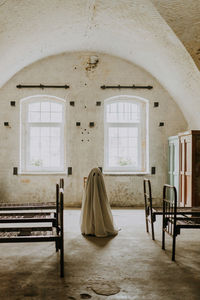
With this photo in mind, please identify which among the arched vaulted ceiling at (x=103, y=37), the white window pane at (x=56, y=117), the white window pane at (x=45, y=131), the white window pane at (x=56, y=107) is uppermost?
the arched vaulted ceiling at (x=103, y=37)

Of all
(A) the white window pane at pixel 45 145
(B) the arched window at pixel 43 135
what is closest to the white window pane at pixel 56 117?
(B) the arched window at pixel 43 135

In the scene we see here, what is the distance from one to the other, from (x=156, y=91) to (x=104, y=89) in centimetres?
132

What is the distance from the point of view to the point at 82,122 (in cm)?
789

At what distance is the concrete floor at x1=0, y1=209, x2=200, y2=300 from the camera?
2.70 metres

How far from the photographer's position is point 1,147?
778cm

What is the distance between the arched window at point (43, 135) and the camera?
8.08m

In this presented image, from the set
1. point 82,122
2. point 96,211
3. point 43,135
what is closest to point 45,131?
point 43,135

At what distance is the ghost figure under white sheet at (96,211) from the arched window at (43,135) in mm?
3414

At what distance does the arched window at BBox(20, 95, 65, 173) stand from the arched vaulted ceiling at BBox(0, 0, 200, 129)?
974 millimetres

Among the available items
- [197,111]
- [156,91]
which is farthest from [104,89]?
[197,111]

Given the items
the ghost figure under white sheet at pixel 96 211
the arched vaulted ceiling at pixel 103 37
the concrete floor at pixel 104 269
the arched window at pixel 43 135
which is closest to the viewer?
the concrete floor at pixel 104 269

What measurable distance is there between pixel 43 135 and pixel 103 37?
9.32 feet

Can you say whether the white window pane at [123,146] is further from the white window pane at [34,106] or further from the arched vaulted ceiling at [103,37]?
the white window pane at [34,106]

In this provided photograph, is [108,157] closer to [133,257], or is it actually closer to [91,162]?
[91,162]
